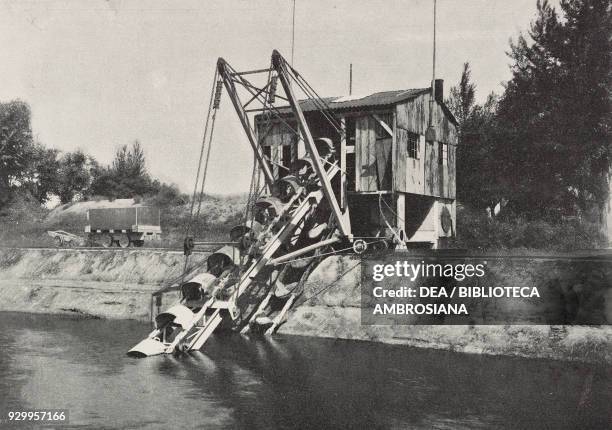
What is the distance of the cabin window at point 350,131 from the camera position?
2600 centimetres

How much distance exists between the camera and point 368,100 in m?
26.2

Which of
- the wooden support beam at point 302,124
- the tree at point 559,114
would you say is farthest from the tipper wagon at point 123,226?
the tree at point 559,114

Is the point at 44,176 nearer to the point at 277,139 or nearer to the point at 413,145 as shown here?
the point at 277,139

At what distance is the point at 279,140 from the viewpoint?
27.4 metres

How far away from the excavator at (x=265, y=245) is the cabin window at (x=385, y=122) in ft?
4.79

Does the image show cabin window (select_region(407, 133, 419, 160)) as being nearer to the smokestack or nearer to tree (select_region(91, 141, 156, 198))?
the smokestack

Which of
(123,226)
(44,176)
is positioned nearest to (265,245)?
(123,226)

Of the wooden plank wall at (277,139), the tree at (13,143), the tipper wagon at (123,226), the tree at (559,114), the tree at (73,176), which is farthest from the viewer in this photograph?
the tree at (73,176)

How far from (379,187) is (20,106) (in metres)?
43.4

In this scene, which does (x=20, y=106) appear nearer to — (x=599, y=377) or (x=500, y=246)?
(x=500, y=246)

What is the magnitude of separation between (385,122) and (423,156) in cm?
291

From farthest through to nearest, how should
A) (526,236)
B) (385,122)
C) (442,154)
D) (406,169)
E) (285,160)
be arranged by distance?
(526,236)
(442,154)
(285,160)
(406,169)
(385,122)

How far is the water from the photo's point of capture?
12148 millimetres

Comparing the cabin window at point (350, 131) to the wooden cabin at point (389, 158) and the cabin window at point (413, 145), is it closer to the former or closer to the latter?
the wooden cabin at point (389, 158)
